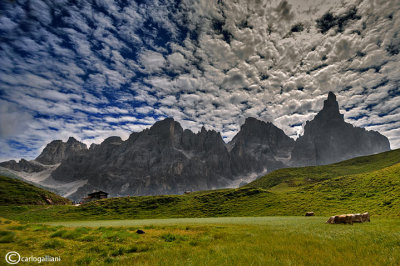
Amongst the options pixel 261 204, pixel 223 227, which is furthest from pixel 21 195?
pixel 223 227

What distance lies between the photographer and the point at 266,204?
78875 millimetres

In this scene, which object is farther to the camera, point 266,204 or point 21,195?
point 21,195

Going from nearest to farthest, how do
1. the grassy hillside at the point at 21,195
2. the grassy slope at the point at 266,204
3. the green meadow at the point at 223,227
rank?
the green meadow at the point at 223,227 < the grassy slope at the point at 266,204 < the grassy hillside at the point at 21,195

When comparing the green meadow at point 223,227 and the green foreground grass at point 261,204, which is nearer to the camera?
the green meadow at point 223,227

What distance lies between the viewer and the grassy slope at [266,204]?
48.8 meters

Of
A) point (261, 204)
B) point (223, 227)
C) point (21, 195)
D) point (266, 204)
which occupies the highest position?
point (21, 195)

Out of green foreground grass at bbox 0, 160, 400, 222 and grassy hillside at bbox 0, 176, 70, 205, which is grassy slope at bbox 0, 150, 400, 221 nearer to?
green foreground grass at bbox 0, 160, 400, 222

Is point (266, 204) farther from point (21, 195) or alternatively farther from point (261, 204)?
point (21, 195)

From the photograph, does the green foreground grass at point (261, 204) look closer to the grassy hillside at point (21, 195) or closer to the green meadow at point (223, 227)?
the green meadow at point (223, 227)

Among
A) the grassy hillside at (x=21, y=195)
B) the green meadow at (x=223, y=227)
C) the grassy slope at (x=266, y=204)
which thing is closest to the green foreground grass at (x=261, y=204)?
the grassy slope at (x=266, y=204)

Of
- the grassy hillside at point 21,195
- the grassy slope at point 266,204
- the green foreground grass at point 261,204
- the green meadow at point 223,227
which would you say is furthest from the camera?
the grassy hillside at point 21,195

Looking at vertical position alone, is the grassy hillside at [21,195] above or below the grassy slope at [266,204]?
above

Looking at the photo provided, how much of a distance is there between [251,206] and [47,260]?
85.0m

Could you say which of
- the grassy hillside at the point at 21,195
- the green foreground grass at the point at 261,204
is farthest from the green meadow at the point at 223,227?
the grassy hillside at the point at 21,195
